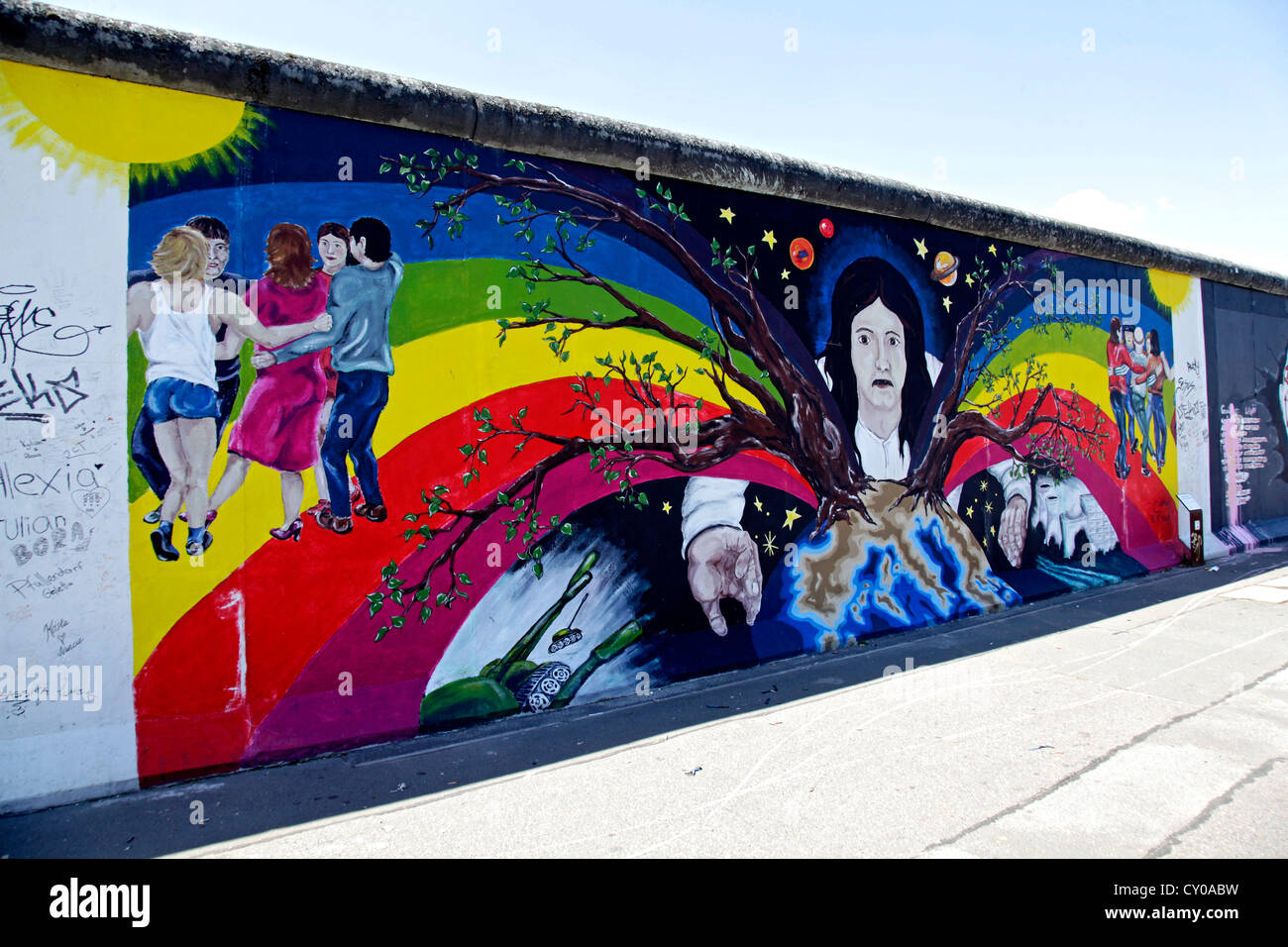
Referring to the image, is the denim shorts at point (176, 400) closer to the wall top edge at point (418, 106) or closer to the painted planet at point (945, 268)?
the wall top edge at point (418, 106)

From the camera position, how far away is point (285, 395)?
4.48 metres

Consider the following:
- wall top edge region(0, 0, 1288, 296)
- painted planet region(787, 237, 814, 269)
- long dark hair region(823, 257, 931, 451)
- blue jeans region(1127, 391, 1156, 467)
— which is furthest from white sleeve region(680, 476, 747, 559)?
blue jeans region(1127, 391, 1156, 467)

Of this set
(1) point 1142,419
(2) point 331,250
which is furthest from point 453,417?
(1) point 1142,419

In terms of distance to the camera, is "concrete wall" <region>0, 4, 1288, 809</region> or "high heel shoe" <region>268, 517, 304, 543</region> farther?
"high heel shoe" <region>268, 517, 304, 543</region>

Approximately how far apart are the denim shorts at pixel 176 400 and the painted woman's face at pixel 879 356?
5.19 m

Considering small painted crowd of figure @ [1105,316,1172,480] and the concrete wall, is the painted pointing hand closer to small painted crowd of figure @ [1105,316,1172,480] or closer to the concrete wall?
the concrete wall

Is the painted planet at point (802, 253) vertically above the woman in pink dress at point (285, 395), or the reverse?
the painted planet at point (802, 253)

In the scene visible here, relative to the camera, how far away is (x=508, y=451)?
5.19 m

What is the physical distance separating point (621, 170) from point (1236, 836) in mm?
5258

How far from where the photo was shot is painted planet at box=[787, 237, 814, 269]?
21.8 feet

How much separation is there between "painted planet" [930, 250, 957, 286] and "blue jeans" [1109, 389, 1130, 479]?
345 centimetres

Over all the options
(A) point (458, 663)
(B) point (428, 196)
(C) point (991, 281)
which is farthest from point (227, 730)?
(C) point (991, 281)

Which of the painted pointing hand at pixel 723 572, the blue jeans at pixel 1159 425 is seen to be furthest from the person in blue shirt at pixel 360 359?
the blue jeans at pixel 1159 425

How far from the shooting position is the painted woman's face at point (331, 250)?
15.1 ft
